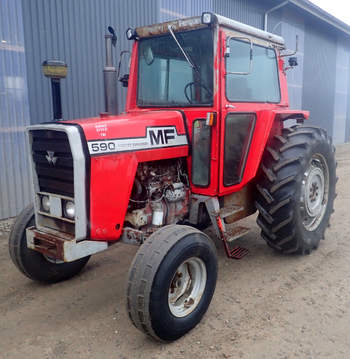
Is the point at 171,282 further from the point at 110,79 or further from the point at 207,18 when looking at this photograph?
the point at 207,18

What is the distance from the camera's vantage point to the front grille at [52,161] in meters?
2.73

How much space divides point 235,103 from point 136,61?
44.1 inches

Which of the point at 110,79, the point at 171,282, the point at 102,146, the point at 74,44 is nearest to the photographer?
the point at 171,282

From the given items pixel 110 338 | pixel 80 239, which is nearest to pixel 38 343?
pixel 110 338

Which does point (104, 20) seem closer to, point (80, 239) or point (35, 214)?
point (35, 214)

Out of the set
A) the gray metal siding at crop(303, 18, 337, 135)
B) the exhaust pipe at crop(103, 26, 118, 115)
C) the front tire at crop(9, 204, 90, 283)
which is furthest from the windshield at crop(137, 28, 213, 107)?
A: the gray metal siding at crop(303, 18, 337, 135)

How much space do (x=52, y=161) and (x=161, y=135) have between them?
904 millimetres

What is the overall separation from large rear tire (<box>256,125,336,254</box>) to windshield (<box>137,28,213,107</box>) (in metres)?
0.97

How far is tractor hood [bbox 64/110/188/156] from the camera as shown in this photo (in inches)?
107

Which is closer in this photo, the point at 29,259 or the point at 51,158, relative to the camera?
the point at 51,158

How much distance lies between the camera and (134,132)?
296 cm

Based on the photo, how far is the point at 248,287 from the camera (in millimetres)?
3414

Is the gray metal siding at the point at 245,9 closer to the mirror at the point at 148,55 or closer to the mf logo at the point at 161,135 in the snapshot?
the mirror at the point at 148,55

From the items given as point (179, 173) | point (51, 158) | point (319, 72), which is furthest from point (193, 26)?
point (319, 72)
